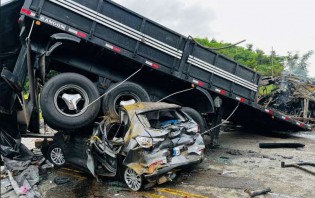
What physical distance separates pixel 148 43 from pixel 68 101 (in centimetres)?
202

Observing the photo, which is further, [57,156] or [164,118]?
[57,156]

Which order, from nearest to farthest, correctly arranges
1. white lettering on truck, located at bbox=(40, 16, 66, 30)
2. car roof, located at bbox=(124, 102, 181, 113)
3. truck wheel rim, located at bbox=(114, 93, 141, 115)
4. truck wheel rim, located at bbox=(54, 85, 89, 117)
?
white lettering on truck, located at bbox=(40, 16, 66, 30)
car roof, located at bbox=(124, 102, 181, 113)
truck wheel rim, located at bbox=(54, 85, 89, 117)
truck wheel rim, located at bbox=(114, 93, 141, 115)

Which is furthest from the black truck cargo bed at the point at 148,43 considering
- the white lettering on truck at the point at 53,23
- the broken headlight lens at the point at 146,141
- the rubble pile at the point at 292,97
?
the rubble pile at the point at 292,97

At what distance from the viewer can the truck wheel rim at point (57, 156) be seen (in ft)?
21.0

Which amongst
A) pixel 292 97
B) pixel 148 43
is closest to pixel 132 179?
pixel 148 43

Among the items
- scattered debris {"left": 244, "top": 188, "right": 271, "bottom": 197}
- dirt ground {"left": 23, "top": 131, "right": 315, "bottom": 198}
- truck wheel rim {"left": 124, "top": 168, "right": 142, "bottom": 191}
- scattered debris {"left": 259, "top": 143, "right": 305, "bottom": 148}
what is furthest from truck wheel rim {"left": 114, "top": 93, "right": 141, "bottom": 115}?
scattered debris {"left": 259, "top": 143, "right": 305, "bottom": 148}

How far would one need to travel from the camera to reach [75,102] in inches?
228

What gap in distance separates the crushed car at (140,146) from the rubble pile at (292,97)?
7.00 metres

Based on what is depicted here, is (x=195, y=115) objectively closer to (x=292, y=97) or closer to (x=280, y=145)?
(x=280, y=145)

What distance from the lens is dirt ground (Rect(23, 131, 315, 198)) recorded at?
4770mm

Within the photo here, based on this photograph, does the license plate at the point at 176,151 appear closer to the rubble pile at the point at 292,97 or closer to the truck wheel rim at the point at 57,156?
the truck wheel rim at the point at 57,156

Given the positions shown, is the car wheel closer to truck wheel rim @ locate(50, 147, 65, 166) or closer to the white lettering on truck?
truck wheel rim @ locate(50, 147, 65, 166)

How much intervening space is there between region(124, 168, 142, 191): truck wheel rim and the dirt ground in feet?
0.33

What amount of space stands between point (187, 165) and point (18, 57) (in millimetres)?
3848
